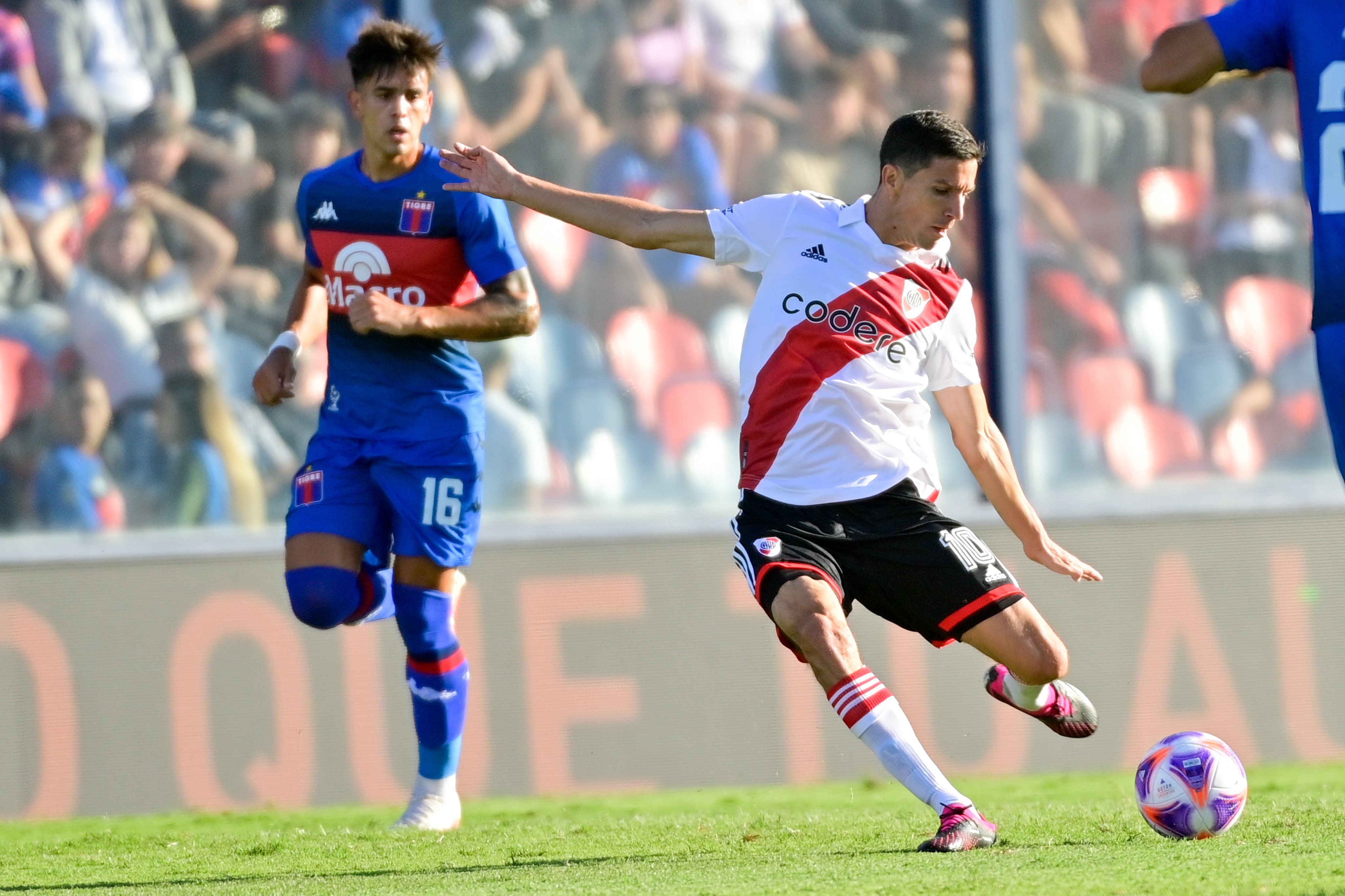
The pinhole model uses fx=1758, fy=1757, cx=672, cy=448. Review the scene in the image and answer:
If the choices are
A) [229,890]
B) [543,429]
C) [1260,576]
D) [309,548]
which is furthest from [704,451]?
[229,890]

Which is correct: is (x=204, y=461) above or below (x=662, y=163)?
below

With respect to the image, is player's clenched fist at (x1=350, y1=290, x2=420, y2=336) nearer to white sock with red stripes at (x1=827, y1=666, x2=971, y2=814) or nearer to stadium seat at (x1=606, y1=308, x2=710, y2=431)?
white sock with red stripes at (x1=827, y1=666, x2=971, y2=814)

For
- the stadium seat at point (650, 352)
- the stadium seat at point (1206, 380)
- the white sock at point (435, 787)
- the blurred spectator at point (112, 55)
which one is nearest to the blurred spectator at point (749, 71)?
the stadium seat at point (650, 352)

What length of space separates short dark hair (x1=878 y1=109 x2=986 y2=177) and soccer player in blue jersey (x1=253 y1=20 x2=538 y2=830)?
139cm

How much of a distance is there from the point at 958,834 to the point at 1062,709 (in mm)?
901

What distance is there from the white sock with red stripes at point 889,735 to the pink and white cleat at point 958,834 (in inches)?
0.7

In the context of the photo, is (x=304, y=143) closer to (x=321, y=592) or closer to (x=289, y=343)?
(x=289, y=343)

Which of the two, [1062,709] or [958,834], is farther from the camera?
[1062,709]

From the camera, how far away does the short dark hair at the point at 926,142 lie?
4648 millimetres

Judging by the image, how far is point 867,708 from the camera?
4410 mm

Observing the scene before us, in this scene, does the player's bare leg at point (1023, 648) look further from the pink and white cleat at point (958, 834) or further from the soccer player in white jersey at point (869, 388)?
the pink and white cleat at point (958, 834)

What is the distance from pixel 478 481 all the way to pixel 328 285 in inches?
31.4

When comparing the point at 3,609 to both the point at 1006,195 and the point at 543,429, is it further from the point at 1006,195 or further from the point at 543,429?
the point at 1006,195

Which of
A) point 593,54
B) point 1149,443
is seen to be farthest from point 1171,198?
point 593,54
